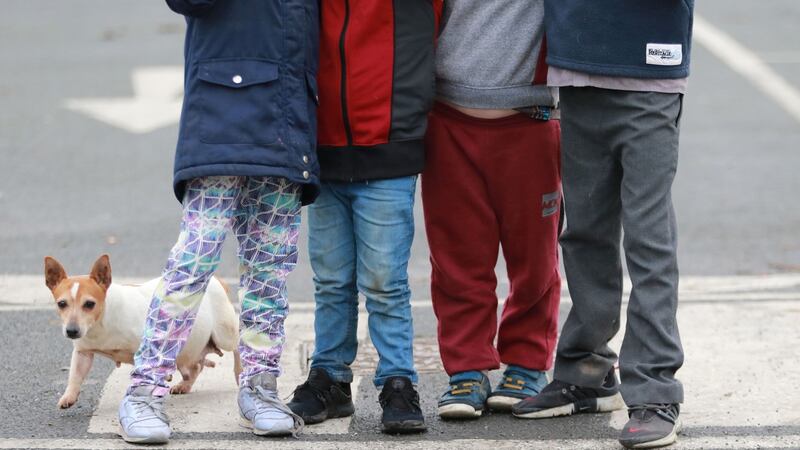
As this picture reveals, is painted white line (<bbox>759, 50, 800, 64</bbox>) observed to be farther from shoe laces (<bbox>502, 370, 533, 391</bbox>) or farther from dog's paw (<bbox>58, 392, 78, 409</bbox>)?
dog's paw (<bbox>58, 392, 78, 409</bbox>)

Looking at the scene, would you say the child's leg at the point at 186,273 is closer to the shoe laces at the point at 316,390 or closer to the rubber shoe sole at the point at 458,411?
the shoe laces at the point at 316,390

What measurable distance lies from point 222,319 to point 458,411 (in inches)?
34.4

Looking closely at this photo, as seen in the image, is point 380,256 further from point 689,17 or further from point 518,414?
point 689,17

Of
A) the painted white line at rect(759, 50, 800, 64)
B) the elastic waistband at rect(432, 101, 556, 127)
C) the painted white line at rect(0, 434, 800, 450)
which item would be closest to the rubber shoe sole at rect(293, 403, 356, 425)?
the painted white line at rect(0, 434, 800, 450)

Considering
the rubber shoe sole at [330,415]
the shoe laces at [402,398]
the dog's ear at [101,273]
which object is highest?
the dog's ear at [101,273]

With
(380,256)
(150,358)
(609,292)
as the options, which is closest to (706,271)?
(609,292)

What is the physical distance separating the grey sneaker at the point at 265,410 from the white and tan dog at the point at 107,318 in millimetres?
303

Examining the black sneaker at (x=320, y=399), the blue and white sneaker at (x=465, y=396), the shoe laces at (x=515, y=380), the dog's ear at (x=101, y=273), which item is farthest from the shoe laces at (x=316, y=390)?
the dog's ear at (x=101, y=273)

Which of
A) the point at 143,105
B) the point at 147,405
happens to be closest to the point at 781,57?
the point at 143,105

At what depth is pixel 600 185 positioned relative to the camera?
4184 millimetres

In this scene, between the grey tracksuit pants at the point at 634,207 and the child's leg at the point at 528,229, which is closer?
the grey tracksuit pants at the point at 634,207

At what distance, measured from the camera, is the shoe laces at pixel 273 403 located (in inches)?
165

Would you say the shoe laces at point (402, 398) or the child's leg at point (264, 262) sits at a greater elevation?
the child's leg at point (264, 262)

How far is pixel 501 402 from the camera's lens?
4.44 meters
